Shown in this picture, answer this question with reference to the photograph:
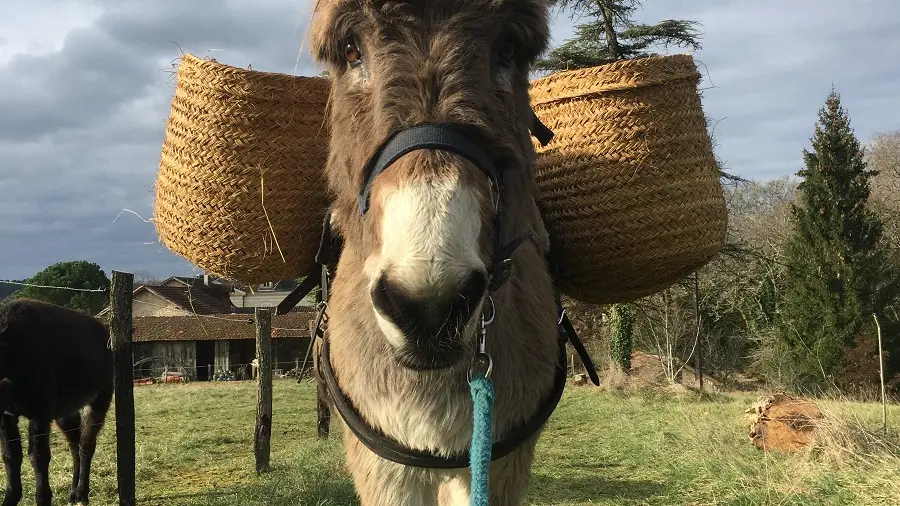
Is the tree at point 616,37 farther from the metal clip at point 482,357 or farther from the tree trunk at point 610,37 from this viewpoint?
the metal clip at point 482,357

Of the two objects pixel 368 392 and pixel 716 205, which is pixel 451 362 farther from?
pixel 716 205

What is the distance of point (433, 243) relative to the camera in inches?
49.4

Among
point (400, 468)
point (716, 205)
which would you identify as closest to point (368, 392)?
point (400, 468)

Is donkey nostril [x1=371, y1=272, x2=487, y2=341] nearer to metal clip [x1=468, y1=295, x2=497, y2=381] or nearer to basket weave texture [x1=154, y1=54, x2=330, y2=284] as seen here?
metal clip [x1=468, y1=295, x2=497, y2=381]

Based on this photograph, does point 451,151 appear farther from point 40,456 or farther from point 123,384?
point 40,456

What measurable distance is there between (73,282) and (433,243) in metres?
41.1

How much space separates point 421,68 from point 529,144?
22.7 inches

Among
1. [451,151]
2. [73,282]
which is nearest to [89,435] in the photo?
[451,151]

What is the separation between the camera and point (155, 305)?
39.5 meters

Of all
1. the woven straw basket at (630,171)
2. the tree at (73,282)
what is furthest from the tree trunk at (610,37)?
the tree at (73,282)

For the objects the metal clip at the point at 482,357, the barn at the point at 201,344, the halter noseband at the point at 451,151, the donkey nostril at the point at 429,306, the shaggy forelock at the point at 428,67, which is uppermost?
the shaggy forelock at the point at 428,67

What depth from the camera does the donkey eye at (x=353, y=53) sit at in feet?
5.95

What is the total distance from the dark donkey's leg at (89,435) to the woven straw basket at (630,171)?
20.9ft

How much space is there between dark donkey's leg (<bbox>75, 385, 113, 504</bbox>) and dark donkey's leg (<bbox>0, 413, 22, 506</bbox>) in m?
0.57
